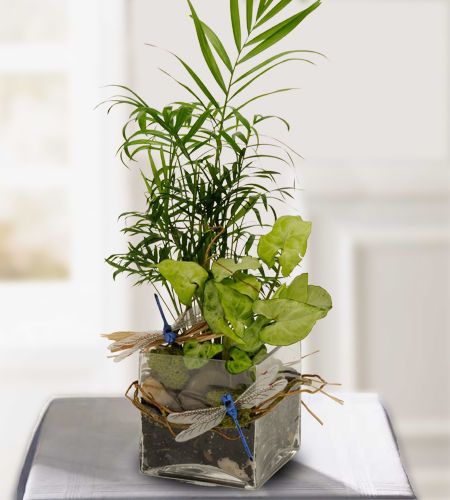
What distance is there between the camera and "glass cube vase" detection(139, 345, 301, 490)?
0.88 meters

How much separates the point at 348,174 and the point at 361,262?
0.23m

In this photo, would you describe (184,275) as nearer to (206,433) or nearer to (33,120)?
(206,433)

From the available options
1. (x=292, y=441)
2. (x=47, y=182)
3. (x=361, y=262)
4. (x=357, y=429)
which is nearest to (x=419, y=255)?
(x=361, y=262)

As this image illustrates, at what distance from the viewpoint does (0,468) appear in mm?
2320

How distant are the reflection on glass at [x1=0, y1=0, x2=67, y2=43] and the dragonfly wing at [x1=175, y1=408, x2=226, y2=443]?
1758 millimetres

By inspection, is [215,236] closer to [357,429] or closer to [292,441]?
[292,441]

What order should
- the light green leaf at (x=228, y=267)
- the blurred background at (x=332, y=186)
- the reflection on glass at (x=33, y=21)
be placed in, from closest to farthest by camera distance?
1. the light green leaf at (x=228, y=267)
2. the blurred background at (x=332, y=186)
3. the reflection on glass at (x=33, y=21)

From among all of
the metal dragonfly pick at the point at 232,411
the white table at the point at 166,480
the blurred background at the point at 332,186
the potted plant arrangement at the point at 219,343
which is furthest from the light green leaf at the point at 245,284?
the blurred background at the point at 332,186

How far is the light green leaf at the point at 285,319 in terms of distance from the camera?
2.85 feet

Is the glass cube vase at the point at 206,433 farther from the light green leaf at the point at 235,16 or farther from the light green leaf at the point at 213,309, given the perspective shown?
the light green leaf at the point at 235,16

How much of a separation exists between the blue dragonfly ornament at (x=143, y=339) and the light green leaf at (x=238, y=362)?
0.07 metres

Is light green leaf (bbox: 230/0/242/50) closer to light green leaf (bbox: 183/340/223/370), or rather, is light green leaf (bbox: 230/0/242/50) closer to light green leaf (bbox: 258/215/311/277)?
light green leaf (bbox: 258/215/311/277)

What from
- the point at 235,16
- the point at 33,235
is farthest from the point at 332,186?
the point at 235,16

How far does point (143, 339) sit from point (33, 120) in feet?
5.53
